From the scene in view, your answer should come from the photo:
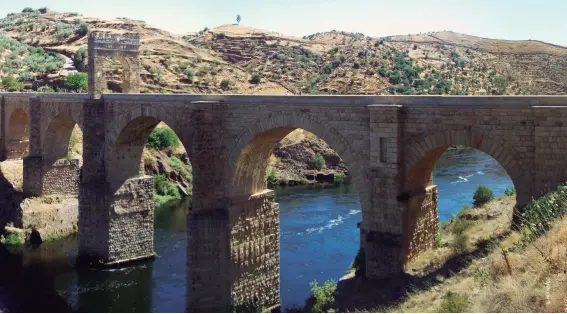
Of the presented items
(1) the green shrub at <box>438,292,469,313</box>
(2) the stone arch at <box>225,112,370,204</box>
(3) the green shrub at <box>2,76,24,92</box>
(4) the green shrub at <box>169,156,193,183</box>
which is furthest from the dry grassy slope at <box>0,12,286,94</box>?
(1) the green shrub at <box>438,292,469,313</box>

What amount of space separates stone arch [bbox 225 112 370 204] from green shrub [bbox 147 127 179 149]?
20.9m

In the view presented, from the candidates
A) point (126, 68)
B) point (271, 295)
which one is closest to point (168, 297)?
point (271, 295)

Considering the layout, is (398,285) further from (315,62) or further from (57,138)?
(315,62)

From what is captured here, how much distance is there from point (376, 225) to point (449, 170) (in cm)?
2596

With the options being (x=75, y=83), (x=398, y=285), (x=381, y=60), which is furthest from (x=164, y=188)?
(x=381, y=60)

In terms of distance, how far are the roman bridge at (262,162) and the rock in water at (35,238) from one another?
3.84m

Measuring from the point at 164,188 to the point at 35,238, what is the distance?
927 cm

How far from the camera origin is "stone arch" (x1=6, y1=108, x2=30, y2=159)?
29656 millimetres

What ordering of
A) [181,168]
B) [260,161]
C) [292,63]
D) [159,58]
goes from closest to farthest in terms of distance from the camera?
[260,161] < [181,168] < [159,58] < [292,63]

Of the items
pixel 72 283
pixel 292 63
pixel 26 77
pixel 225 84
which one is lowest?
pixel 72 283

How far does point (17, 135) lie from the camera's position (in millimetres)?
30156

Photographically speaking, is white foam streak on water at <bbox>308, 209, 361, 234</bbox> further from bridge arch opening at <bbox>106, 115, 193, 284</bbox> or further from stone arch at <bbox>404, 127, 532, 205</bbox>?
stone arch at <bbox>404, 127, 532, 205</bbox>

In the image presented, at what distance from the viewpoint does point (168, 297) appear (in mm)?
17719

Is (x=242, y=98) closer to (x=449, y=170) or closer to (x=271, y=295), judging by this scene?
(x=271, y=295)
